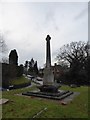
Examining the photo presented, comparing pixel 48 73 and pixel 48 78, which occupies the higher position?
pixel 48 73

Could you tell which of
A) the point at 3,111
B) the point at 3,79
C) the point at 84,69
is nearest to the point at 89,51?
the point at 84,69

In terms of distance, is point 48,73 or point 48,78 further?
point 48,73

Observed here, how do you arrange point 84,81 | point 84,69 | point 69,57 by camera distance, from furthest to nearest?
point 69,57 → point 84,69 → point 84,81

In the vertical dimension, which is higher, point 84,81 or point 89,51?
point 89,51

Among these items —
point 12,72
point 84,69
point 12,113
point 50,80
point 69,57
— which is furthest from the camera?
point 69,57

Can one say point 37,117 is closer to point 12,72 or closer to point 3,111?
point 3,111

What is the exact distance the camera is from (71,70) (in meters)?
42.0

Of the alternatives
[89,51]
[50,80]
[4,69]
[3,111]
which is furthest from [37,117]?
[89,51]

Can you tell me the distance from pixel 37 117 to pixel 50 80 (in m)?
10.6

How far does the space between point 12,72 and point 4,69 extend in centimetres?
355

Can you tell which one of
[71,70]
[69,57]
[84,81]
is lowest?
[84,81]

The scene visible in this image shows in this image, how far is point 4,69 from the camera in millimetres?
30906

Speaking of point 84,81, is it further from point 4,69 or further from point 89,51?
point 4,69

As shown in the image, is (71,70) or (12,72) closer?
(12,72)
